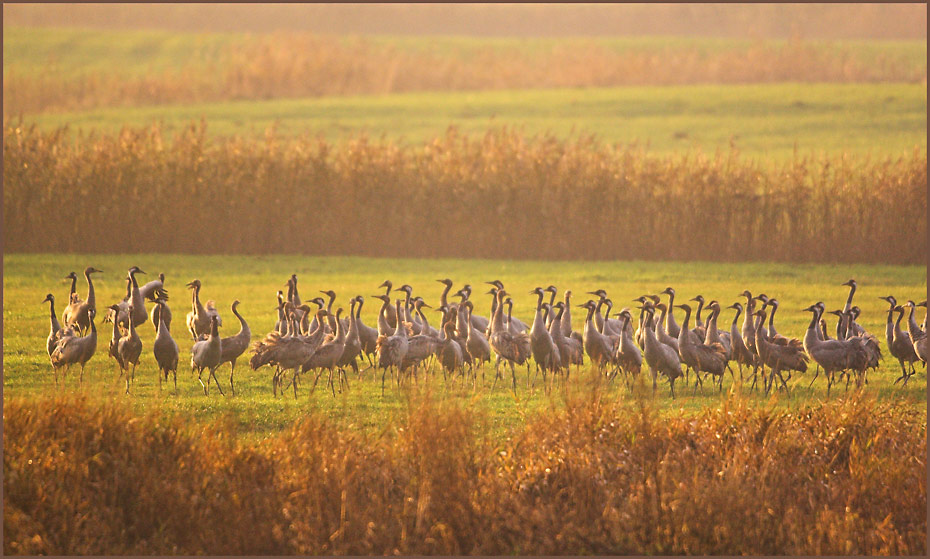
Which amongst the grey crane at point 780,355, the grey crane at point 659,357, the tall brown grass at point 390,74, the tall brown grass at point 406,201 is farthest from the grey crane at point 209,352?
the tall brown grass at point 390,74

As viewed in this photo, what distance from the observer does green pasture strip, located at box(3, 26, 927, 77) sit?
5888 cm

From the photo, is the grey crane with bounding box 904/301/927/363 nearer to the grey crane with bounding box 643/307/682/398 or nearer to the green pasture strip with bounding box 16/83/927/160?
the grey crane with bounding box 643/307/682/398

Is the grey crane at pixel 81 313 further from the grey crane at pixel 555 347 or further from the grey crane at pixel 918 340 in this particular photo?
the grey crane at pixel 918 340

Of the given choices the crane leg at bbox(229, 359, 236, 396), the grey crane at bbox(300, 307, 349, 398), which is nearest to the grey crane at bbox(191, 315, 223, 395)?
the crane leg at bbox(229, 359, 236, 396)

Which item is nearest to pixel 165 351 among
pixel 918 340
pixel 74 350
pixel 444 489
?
pixel 74 350

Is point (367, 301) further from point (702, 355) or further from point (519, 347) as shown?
point (702, 355)

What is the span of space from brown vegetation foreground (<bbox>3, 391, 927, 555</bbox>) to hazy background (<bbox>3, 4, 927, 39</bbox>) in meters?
57.8

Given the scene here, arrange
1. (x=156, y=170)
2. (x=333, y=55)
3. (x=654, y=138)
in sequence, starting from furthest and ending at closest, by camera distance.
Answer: (x=333, y=55)
(x=654, y=138)
(x=156, y=170)

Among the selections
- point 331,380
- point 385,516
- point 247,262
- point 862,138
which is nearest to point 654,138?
point 862,138

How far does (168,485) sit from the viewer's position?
1005cm

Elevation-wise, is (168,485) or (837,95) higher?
(837,95)

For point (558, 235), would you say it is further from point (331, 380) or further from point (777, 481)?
point (777, 481)

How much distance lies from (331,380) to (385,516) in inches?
168

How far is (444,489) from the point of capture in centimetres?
1006
